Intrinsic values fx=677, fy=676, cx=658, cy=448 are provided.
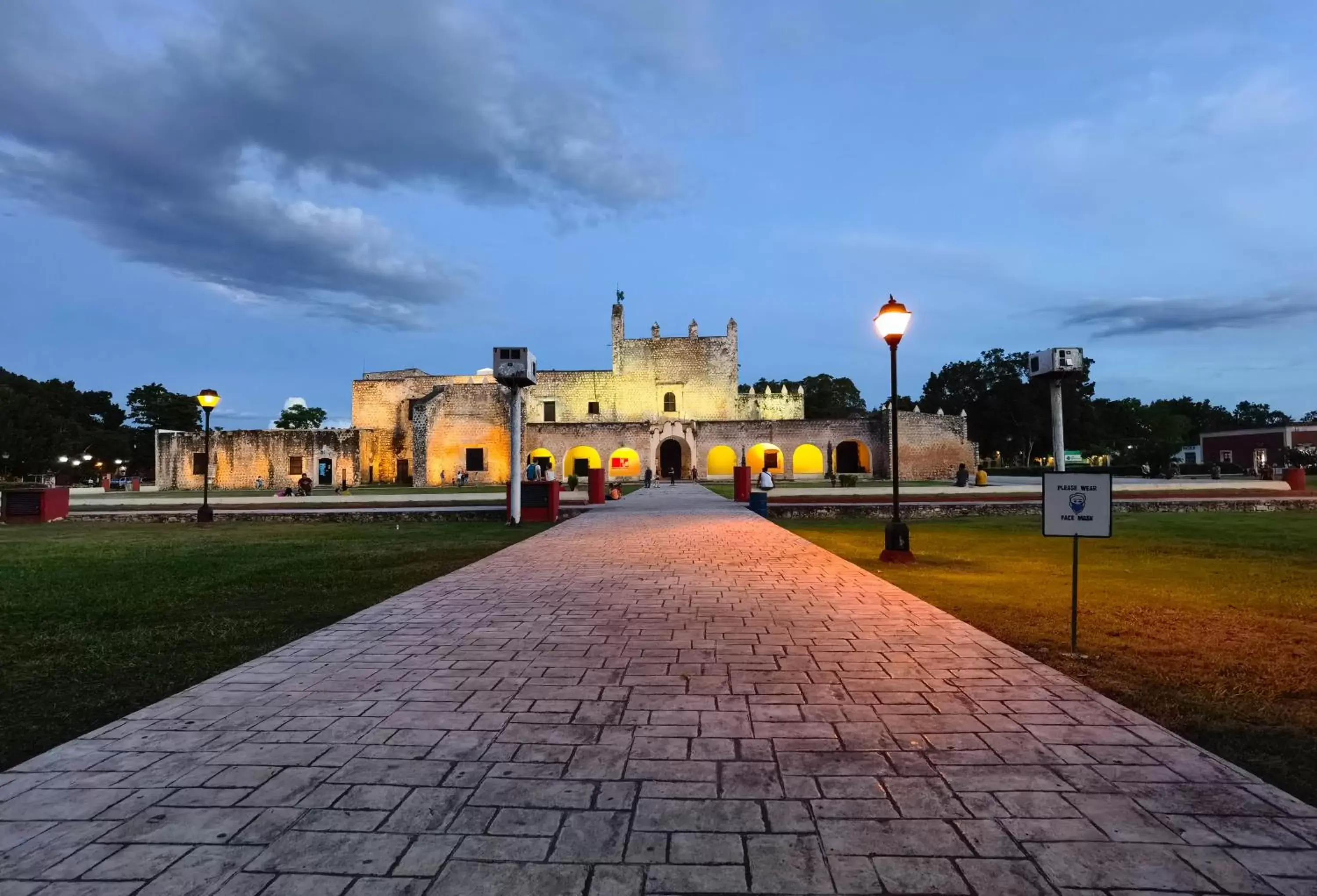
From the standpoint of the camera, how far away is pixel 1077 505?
5.05 m

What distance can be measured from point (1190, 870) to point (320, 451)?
46.0m

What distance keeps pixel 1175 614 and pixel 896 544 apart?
3.63m

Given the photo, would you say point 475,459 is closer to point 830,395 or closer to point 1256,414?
point 830,395

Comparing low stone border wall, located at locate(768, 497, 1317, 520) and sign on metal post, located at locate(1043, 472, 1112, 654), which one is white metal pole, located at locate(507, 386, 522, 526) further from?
sign on metal post, located at locate(1043, 472, 1112, 654)

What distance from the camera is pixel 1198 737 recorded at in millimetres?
3176

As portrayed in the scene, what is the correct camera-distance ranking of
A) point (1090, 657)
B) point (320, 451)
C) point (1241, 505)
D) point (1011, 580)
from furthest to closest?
point (320, 451) < point (1241, 505) < point (1011, 580) < point (1090, 657)

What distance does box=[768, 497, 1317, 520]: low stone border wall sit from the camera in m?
16.4

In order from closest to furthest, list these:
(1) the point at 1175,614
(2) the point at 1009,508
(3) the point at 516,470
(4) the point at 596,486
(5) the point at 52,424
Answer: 1. (1) the point at 1175,614
2. (3) the point at 516,470
3. (2) the point at 1009,508
4. (4) the point at 596,486
5. (5) the point at 52,424

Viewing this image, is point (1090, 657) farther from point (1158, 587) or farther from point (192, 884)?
point (192, 884)

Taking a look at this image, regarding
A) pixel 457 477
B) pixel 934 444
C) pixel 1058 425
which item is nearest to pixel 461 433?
pixel 457 477

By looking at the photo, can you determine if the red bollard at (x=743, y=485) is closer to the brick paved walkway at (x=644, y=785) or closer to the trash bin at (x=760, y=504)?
the trash bin at (x=760, y=504)

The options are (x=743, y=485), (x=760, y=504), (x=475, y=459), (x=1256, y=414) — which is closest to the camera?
(x=760, y=504)

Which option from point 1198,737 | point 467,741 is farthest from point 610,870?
point 1198,737

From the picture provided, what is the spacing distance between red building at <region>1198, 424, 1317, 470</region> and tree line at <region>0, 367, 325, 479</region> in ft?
237
